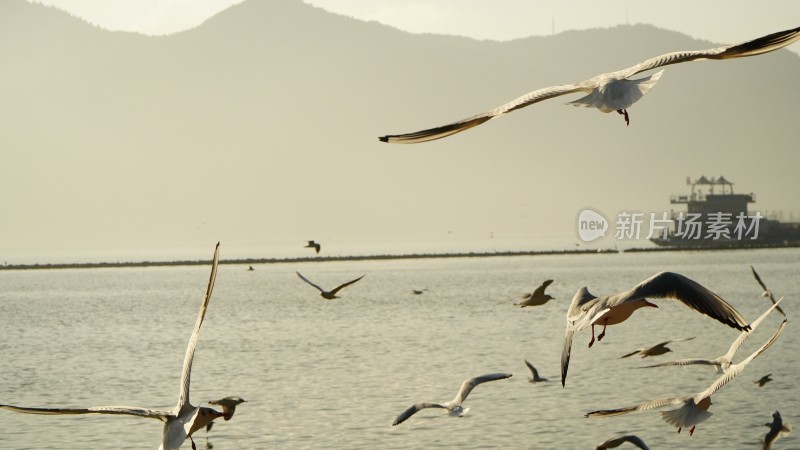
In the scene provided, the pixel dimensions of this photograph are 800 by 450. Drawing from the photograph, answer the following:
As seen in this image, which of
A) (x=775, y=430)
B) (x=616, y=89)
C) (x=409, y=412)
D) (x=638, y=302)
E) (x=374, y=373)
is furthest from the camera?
(x=374, y=373)

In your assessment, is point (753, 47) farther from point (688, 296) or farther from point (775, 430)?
point (775, 430)

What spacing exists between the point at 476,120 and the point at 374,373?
4149cm

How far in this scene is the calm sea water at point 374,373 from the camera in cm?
3109

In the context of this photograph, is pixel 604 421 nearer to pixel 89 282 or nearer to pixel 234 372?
pixel 234 372

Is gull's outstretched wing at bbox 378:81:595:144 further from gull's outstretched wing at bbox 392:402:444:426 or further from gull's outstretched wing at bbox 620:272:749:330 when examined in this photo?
Result: gull's outstretched wing at bbox 392:402:444:426

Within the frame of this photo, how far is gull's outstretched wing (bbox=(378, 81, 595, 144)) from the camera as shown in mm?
7129

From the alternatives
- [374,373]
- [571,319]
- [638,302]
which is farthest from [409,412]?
[374,373]

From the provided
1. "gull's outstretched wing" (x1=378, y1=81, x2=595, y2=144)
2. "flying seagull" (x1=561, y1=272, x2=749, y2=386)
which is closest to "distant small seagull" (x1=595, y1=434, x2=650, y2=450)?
"flying seagull" (x1=561, y1=272, x2=749, y2=386)

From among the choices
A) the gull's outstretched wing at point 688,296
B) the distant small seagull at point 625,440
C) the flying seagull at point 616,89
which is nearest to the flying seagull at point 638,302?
the gull's outstretched wing at point 688,296

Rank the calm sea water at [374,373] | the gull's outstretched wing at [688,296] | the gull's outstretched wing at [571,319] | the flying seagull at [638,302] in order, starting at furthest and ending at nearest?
the calm sea water at [374,373], the gull's outstretched wing at [571,319], the flying seagull at [638,302], the gull's outstretched wing at [688,296]

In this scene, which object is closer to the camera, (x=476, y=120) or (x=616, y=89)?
(x=476, y=120)

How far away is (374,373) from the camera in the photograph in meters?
48.4

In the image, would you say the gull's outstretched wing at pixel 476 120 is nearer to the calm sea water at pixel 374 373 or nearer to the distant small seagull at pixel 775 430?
the distant small seagull at pixel 775 430

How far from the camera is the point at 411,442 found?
29094mm
